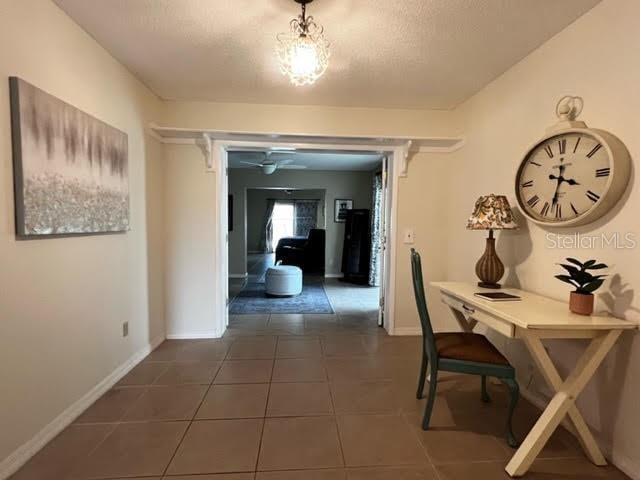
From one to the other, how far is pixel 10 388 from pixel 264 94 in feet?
8.58

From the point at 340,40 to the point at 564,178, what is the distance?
158 cm

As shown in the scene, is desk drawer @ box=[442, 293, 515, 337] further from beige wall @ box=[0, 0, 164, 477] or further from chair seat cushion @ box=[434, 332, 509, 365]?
beige wall @ box=[0, 0, 164, 477]

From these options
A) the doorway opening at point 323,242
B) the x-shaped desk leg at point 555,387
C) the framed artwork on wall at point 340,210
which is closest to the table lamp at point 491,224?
the x-shaped desk leg at point 555,387

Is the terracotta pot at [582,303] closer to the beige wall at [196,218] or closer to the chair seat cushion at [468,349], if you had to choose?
the beige wall at [196,218]

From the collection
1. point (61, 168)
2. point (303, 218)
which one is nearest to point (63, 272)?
point (61, 168)

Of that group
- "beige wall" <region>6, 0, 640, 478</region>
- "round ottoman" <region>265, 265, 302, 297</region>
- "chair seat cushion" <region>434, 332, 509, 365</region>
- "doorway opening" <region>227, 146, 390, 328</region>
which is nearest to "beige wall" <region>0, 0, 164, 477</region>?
"beige wall" <region>6, 0, 640, 478</region>

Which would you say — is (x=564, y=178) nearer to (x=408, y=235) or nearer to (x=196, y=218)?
(x=408, y=235)

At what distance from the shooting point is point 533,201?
2.07m

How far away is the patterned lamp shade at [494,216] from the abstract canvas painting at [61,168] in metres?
2.50

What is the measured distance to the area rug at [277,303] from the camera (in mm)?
4305

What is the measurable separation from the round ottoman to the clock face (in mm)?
3437

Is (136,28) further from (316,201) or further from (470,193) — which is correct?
(316,201)

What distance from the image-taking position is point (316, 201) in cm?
1112

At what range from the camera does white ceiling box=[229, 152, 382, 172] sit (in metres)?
5.45
